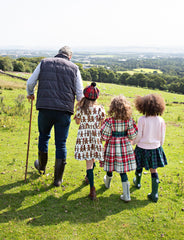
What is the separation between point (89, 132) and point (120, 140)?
26.0 inches

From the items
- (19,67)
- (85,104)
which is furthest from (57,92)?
(19,67)

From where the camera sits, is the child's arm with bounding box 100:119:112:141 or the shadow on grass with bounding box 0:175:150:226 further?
the child's arm with bounding box 100:119:112:141

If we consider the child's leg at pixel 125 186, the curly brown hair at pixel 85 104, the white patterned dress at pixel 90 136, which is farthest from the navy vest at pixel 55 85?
the child's leg at pixel 125 186

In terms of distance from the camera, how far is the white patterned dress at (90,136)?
14.6 ft

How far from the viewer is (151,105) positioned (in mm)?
4410

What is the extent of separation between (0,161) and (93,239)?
3.90 metres

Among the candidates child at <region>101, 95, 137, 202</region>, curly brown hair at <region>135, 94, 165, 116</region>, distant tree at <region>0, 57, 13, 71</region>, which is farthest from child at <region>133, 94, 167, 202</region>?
distant tree at <region>0, 57, 13, 71</region>

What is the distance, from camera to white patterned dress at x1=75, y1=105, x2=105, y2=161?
4.46 m

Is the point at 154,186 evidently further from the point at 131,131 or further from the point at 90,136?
the point at 90,136

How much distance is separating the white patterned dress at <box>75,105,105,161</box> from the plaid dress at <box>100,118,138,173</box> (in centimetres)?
15

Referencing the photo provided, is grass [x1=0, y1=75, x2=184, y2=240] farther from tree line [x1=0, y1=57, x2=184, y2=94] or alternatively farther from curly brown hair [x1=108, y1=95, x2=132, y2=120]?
tree line [x1=0, y1=57, x2=184, y2=94]

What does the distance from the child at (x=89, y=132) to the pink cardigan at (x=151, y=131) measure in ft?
2.74

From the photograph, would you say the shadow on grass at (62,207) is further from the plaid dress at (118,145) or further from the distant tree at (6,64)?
the distant tree at (6,64)

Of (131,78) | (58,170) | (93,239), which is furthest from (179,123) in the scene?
(131,78)
